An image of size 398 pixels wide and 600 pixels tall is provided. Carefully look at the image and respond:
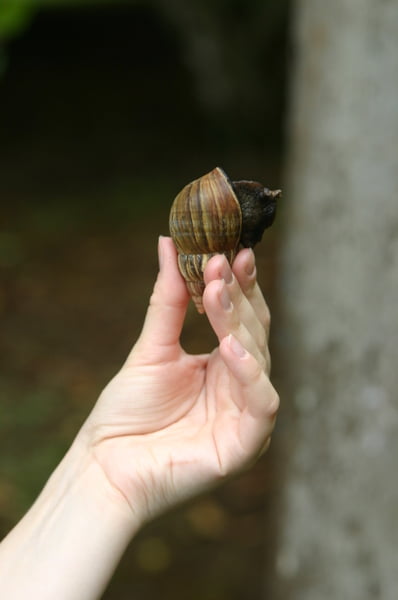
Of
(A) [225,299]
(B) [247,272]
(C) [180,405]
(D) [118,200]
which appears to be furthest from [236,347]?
(D) [118,200]

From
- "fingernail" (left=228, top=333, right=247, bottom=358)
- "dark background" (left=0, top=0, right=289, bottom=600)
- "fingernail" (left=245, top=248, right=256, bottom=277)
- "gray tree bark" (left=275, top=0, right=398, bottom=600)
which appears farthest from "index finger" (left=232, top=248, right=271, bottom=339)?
"dark background" (left=0, top=0, right=289, bottom=600)

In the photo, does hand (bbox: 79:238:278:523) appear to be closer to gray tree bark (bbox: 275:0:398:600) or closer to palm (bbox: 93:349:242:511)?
palm (bbox: 93:349:242:511)

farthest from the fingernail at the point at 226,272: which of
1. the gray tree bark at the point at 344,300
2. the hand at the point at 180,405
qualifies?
the gray tree bark at the point at 344,300

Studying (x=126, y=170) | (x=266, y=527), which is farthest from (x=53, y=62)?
(x=266, y=527)

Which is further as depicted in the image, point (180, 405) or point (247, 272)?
point (180, 405)

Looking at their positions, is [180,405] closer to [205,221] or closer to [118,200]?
[205,221]

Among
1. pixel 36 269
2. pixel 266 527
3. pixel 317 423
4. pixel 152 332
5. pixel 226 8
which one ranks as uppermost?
pixel 226 8

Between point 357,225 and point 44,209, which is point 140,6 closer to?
point 44,209
